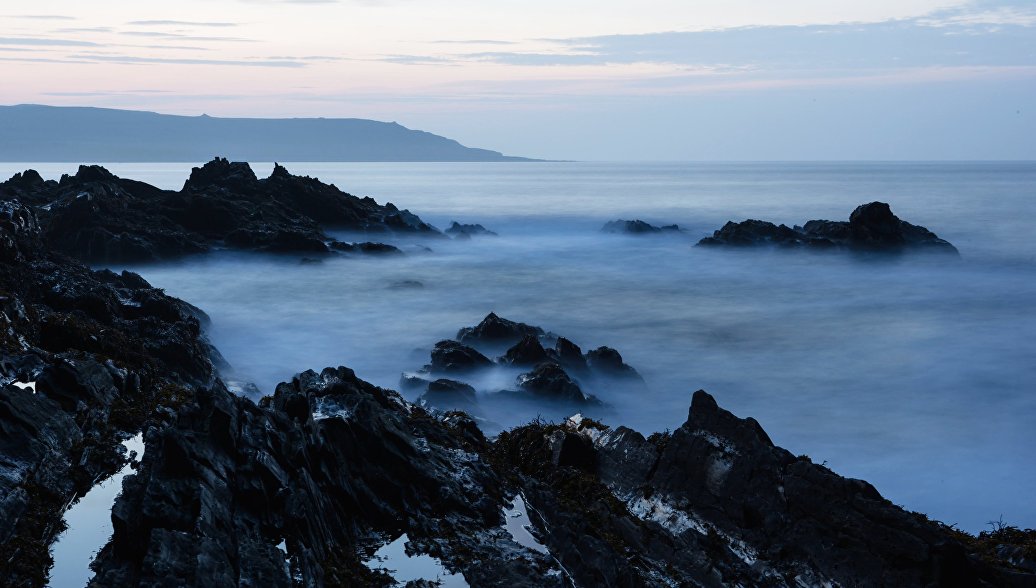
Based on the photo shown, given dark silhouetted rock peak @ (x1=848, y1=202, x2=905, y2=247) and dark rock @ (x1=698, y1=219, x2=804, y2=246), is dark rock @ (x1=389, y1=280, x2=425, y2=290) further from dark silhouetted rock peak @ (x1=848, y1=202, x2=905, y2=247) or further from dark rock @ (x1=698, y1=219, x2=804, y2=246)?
dark silhouetted rock peak @ (x1=848, y1=202, x2=905, y2=247)

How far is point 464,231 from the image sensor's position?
85.2m

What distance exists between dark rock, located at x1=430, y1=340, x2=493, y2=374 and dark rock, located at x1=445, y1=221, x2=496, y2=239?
162 ft

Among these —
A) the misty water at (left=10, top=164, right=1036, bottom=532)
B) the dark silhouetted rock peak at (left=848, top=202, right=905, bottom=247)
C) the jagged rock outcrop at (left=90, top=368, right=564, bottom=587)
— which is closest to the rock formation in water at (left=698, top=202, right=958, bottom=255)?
the dark silhouetted rock peak at (left=848, top=202, right=905, bottom=247)

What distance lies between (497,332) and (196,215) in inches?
1379

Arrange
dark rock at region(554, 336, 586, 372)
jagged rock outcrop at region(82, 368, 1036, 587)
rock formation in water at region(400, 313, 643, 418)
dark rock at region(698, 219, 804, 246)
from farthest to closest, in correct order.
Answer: dark rock at region(698, 219, 804, 246)
dark rock at region(554, 336, 586, 372)
rock formation in water at region(400, 313, 643, 418)
jagged rock outcrop at region(82, 368, 1036, 587)

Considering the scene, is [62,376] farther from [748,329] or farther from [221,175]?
[221,175]

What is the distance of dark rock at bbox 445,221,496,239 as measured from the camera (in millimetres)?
83700

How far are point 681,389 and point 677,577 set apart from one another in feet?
71.2

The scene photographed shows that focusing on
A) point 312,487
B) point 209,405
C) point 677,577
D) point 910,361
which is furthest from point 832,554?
point 910,361

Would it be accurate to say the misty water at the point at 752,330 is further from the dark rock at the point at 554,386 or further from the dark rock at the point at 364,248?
the dark rock at the point at 364,248

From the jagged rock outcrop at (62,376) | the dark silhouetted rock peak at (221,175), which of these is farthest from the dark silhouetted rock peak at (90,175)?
the jagged rock outcrop at (62,376)

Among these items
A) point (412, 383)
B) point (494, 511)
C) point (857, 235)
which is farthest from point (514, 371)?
point (857, 235)

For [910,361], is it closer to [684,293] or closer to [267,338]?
[684,293]

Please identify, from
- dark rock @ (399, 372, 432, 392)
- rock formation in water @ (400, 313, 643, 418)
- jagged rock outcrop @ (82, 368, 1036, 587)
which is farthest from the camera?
dark rock @ (399, 372, 432, 392)
